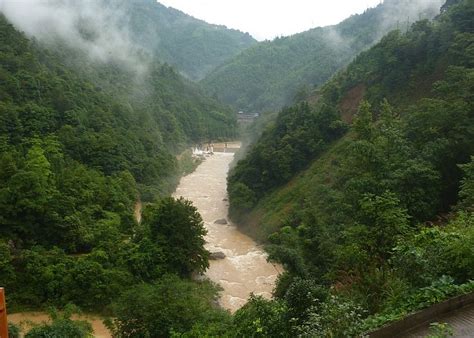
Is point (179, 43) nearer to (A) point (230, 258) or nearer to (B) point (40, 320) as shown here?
(A) point (230, 258)

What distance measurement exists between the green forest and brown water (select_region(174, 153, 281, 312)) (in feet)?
3.93

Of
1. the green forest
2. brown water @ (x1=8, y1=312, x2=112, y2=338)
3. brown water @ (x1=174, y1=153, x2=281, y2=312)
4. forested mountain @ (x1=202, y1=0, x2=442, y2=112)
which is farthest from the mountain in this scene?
brown water @ (x1=8, y1=312, x2=112, y2=338)

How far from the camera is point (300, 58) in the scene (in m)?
129

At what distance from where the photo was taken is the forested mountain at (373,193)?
8.23m

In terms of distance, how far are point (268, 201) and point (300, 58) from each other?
9936 cm

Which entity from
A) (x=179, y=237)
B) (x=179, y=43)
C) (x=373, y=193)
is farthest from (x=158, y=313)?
(x=179, y=43)

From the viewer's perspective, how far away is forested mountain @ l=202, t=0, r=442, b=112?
98.1 m

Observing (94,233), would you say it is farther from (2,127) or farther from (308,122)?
(308,122)

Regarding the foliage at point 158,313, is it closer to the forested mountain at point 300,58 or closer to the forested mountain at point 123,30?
the forested mountain at point 123,30

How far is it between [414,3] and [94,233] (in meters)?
94.2

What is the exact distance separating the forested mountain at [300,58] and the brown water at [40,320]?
222ft

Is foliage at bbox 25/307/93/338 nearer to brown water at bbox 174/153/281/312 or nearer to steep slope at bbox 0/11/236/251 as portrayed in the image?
brown water at bbox 174/153/281/312

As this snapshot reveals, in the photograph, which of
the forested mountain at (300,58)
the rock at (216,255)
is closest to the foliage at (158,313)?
the rock at (216,255)

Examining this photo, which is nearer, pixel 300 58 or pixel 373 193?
pixel 373 193
